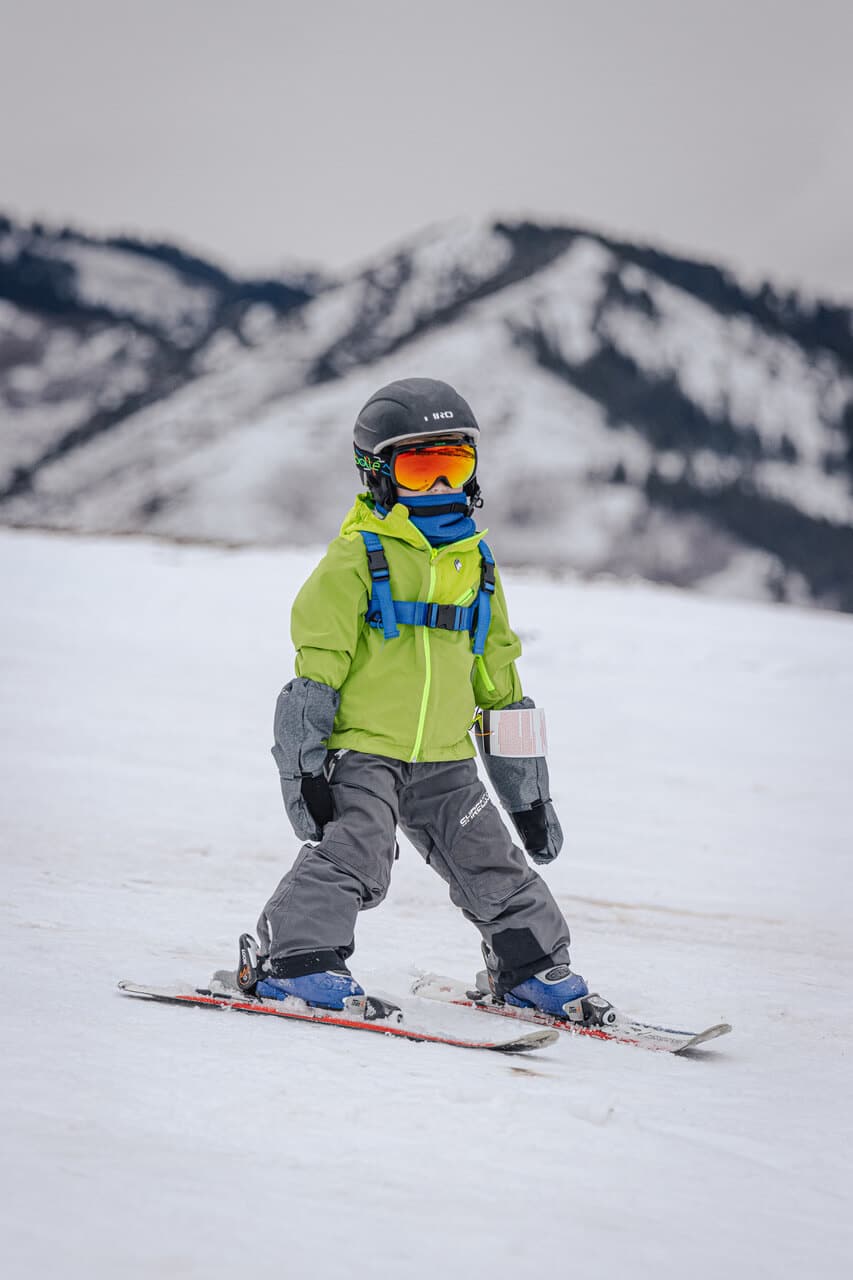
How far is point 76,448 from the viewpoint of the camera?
14025 cm

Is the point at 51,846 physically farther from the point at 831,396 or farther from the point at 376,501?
the point at 831,396

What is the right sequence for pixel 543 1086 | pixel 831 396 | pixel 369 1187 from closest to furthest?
pixel 369 1187 < pixel 543 1086 < pixel 831 396

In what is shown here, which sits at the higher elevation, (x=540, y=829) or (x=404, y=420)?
(x=404, y=420)

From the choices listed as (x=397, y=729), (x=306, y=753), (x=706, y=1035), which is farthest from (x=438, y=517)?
(x=706, y=1035)

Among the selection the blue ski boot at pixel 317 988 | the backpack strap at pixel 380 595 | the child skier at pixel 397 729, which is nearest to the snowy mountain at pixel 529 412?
the child skier at pixel 397 729

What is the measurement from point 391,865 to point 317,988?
0.41 metres

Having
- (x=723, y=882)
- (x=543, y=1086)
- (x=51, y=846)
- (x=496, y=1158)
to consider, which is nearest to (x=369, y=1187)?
(x=496, y=1158)

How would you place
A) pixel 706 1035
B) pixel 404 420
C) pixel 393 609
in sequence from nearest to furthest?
pixel 706 1035 → pixel 393 609 → pixel 404 420

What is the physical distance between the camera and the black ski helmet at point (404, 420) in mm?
3430

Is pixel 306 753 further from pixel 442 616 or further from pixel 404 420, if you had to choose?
pixel 404 420

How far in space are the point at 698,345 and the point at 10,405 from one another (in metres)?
95.9

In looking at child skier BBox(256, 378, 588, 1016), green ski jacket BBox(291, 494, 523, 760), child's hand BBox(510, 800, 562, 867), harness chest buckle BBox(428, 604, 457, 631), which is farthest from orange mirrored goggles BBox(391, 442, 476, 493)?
child's hand BBox(510, 800, 562, 867)

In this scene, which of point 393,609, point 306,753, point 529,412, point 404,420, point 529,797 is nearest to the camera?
point 306,753

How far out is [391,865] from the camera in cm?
334
